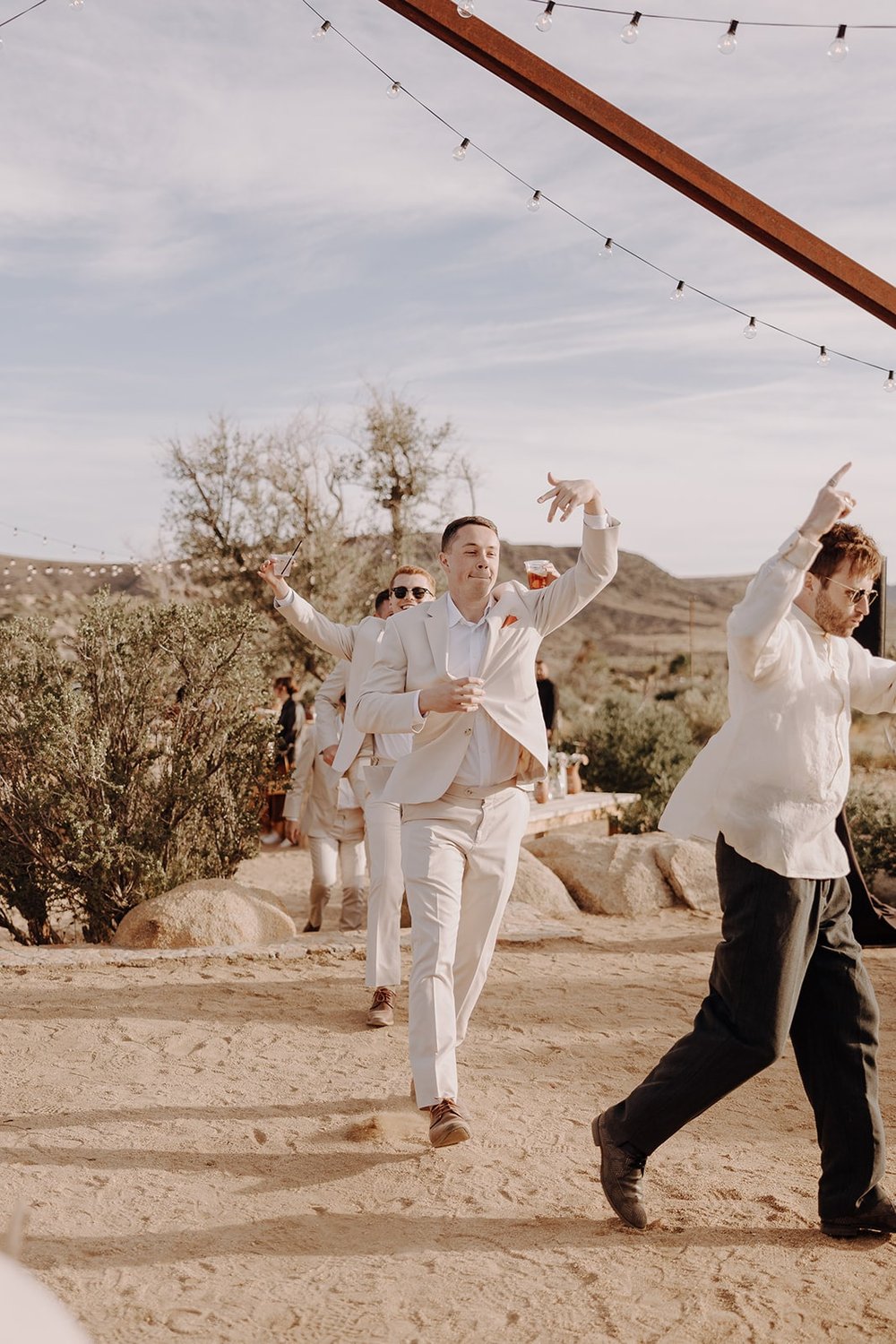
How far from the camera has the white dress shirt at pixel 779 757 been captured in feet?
11.5

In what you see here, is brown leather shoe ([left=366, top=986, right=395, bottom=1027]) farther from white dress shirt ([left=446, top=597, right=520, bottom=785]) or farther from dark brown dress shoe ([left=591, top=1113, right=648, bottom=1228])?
dark brown dress shoe ([left=591, top=1113, right=648, bottom=1228])

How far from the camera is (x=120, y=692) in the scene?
8211 mm

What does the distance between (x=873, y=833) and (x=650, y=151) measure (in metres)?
5.55

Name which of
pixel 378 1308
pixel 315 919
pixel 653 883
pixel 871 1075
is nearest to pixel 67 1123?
pixel 378 1308

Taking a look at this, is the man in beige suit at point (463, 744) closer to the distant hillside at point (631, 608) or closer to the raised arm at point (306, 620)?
the raised arm at point (306, 620)

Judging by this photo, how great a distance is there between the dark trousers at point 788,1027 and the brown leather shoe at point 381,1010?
8.05 feet

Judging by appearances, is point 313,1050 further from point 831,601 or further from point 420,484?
point 420,484

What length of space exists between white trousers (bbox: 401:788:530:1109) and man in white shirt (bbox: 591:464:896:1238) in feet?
2.41

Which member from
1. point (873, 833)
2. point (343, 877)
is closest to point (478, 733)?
point (343, 877)

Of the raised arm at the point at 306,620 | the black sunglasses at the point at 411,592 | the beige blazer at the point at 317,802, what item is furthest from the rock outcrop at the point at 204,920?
the black sunglasses at the point at 411,592

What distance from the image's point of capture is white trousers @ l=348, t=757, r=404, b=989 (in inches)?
238

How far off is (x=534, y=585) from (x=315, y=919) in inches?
159

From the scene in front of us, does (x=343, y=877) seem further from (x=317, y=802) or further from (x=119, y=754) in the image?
(x=119, y=754)

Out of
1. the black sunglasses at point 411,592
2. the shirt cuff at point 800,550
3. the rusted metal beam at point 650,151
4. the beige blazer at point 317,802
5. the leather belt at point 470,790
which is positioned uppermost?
the rusted metal beam at point 650,151
